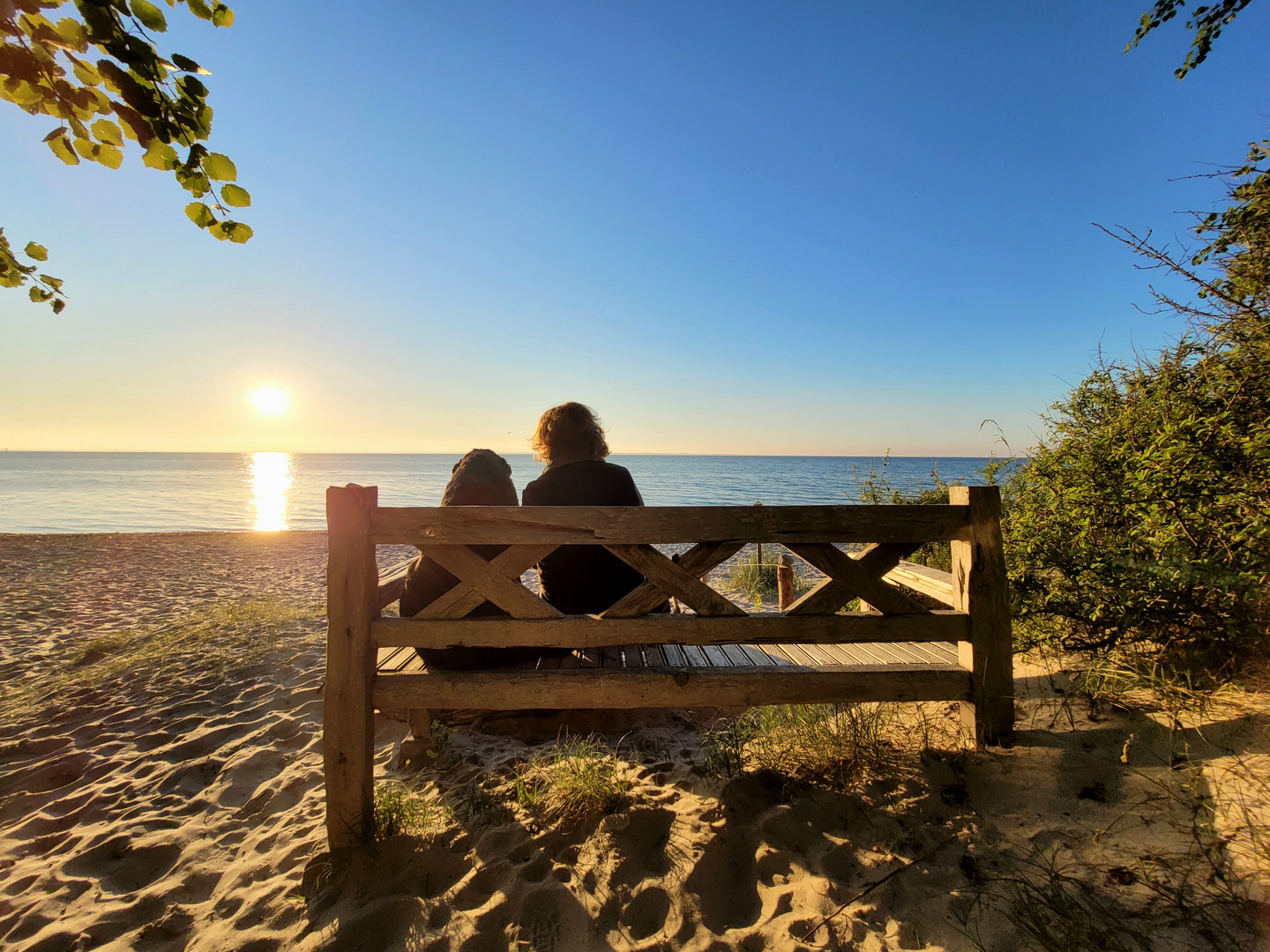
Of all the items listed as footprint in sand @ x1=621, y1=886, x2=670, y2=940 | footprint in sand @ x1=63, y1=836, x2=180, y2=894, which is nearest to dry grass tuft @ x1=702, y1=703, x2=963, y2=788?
footprint in sand @ x1=621, y1=886, x2=670, y2=940

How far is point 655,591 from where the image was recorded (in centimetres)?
248

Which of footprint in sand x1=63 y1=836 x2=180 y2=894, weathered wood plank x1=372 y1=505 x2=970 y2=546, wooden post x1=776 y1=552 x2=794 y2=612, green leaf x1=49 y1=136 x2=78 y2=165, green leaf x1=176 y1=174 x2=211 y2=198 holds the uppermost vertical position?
green leaf x1=49 y1=136 x2=78 y2=165

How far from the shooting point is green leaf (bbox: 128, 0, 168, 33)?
1.39 metres

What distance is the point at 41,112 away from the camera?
1580 mm

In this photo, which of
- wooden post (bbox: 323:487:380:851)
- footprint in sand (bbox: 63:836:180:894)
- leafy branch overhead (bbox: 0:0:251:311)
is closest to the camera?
leafy branch overhead (bbox: 0:0:251:311)

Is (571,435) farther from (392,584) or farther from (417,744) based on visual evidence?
(417,744)

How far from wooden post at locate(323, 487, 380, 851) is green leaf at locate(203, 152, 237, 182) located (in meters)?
1.21

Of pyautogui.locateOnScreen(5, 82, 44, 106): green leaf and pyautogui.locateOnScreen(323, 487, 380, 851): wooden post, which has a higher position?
pyautogui.locateOnScreen(5, 82, 44, 106): green leaf

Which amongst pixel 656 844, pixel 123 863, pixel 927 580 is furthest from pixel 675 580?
Answer: pixel 123 863

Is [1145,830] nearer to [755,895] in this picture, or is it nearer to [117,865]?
[755,895]

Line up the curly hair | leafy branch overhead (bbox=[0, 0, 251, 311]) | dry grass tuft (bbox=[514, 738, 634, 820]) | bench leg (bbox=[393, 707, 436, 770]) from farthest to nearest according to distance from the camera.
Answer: the curly hair → bench leg (bbox=[393, 707, 436, 770]) → dry grass tuft (bbox=[514, 738, 634, 820]) → leafy branch overhead (bbox=[0, 0, 251, 311])

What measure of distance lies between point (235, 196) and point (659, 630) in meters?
2.30

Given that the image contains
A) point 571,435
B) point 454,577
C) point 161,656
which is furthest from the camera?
point 161,656

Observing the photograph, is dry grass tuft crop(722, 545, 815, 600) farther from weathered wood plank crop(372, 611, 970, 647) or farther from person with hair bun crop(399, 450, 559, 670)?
weathered wood plank crop(372, 611, 970, 647)
